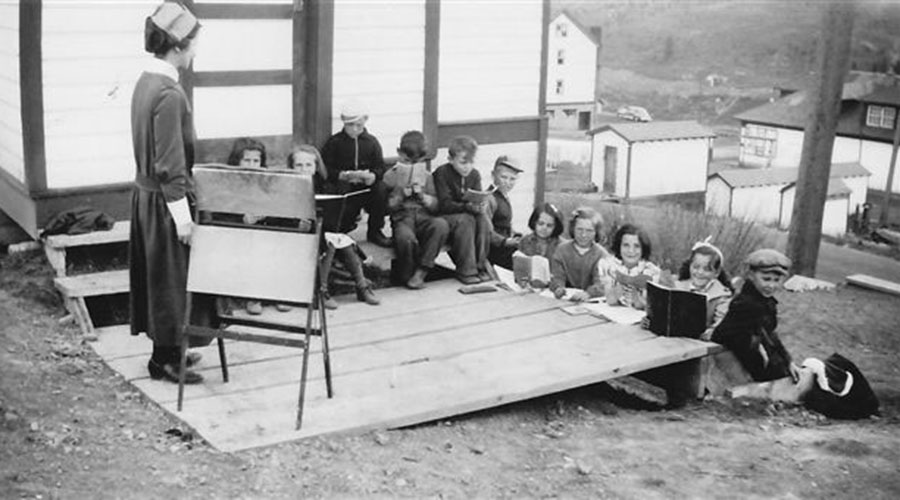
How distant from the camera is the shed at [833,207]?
149 feet

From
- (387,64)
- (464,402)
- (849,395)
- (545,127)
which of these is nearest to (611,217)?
(545,127)

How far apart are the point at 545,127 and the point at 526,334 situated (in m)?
4.38

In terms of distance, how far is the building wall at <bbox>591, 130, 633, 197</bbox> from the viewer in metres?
47.9

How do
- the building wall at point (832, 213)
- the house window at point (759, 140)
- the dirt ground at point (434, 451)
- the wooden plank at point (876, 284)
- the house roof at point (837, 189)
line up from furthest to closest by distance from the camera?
the house window at point (759, 140) → the building wall at point (832, 213) → the house roof at point (837, 189) → the wooden plank at point (876, 284) → the dirt ground at point (434, 451)

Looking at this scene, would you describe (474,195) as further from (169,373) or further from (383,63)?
(169,373)

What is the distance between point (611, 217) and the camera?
59.6 ft

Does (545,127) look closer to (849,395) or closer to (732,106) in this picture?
(849,395)

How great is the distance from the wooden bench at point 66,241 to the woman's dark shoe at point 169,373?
1.71 metres

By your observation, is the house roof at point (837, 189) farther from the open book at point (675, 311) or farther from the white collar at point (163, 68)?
the white collar at point (163, 68)

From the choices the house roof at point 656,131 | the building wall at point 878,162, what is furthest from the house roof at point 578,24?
the building wall at point 878,162

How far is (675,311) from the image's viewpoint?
24.8ft

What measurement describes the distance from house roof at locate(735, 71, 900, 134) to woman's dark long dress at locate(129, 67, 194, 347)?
48.4m

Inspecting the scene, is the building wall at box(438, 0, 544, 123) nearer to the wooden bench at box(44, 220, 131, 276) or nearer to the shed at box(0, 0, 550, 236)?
the shed at box(0, 0, 550, 236)

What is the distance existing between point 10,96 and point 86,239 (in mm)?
1392
